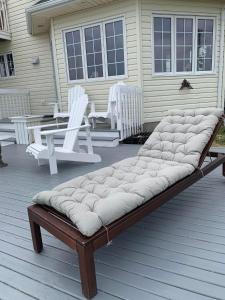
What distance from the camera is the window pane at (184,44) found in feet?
20.3

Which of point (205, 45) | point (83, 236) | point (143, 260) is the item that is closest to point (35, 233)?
point (83, 236)

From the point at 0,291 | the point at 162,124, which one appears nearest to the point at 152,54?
the point at 162,124

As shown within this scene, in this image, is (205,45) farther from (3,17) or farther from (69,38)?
(3,17)

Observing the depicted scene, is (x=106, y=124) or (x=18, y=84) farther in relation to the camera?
(x=18, y=84)

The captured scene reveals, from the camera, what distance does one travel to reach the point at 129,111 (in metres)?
5.50

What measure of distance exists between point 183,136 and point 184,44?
14.7 ft

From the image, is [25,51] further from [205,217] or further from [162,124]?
[205,217]

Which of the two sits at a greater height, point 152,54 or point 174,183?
point 152,54

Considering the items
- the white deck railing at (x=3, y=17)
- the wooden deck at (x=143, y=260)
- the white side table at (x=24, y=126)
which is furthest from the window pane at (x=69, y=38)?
the wooden deck at (x=143, y=260)

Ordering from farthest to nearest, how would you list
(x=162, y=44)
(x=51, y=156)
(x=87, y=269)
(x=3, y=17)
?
(x=3, y=17), (x=162, y=44), (x=51, y=156), (x=87, y=269)

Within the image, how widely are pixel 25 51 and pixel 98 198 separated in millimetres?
8033

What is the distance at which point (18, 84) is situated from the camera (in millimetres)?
8914

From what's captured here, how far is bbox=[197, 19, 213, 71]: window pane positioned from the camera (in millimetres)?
6375

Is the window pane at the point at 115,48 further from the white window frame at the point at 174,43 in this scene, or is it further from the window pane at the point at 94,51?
the white window frame at the point at 174,43
